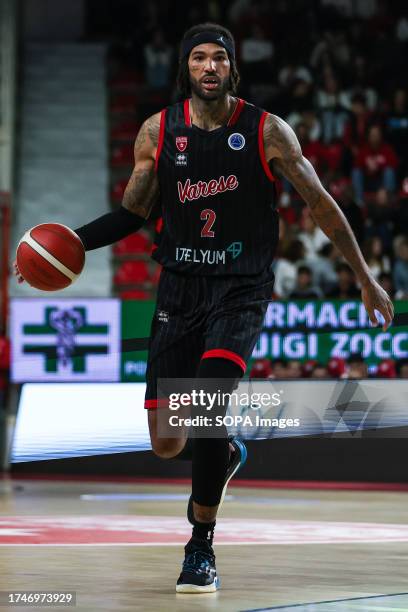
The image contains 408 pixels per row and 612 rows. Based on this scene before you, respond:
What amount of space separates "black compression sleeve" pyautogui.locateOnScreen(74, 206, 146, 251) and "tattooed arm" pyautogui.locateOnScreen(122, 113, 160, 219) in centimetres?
4

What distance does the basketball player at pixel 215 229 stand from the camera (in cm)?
619

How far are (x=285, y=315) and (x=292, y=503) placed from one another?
308 centimetres

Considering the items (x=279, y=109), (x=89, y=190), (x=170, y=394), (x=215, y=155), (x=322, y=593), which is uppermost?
(x=215, y=155)

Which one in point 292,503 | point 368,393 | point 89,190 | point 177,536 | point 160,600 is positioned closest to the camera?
point 160,600

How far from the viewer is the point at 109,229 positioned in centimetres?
652

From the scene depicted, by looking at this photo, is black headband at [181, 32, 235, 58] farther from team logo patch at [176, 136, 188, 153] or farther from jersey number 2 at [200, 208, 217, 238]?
jersey number 2 at [200, 208, 217, 238]

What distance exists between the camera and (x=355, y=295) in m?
14.5

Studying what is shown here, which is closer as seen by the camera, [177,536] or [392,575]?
[392,575]

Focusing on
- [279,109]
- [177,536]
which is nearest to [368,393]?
[177,536]

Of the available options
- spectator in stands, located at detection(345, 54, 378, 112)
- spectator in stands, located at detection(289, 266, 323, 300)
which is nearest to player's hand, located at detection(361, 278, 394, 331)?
spectator in stands, located at detection(289, 266, 323, 300)

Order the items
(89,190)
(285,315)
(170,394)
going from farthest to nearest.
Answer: (89,190), (285,315), (170,394)

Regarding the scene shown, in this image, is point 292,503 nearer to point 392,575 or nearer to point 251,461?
point 251,461

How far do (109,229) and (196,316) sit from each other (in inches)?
24.2

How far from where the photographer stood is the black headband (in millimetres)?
6285
